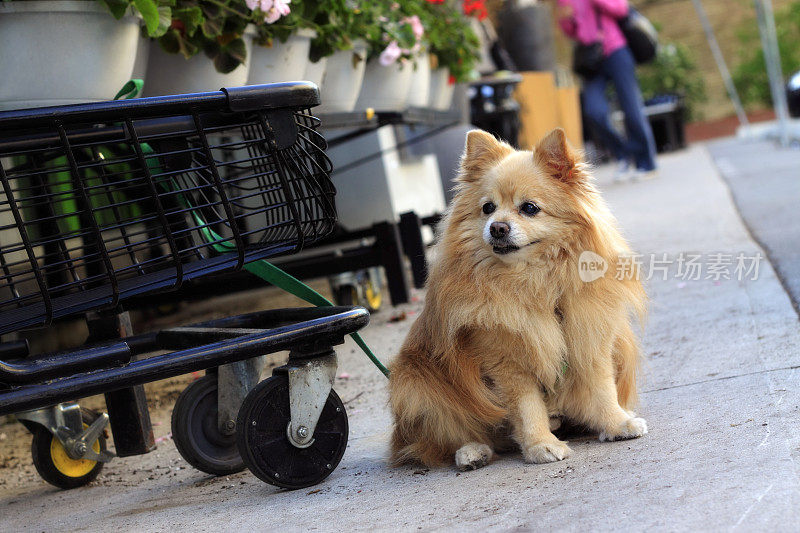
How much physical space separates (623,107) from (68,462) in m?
7.59

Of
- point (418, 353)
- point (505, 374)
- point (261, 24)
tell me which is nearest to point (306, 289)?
point (418, 353)

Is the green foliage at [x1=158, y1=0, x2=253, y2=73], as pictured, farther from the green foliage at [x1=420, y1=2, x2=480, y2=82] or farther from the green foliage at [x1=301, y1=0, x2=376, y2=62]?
the green foliage at [x1=420, y1=2, x2=480, y2=82]

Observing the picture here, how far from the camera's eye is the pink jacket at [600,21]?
895 cm

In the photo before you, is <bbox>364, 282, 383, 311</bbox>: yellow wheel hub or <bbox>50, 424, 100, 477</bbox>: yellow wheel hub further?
<bbox>364, 282, 383, 311</bbox>: yellow wheel hub

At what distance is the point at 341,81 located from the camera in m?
3.98

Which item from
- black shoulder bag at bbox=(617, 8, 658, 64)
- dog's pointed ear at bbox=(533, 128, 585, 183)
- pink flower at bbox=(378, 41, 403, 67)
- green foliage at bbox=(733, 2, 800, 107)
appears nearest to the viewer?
dog's pointed ear at bbox=(533, 128, 585, 183)

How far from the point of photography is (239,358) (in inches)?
89.7

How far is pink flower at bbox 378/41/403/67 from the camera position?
4.22 meters

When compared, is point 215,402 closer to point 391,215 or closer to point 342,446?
point 342,446

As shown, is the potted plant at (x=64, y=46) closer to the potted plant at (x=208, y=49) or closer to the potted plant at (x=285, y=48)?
the potted plant at (x=208, y=49)

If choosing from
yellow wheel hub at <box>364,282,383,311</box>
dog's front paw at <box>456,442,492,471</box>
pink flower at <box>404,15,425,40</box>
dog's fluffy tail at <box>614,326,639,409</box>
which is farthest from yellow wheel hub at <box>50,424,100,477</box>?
pink flower at <box>404,15,425,40</box>

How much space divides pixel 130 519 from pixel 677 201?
6.00 meters

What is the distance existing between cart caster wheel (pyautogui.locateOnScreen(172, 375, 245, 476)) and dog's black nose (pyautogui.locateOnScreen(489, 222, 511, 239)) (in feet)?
2.89

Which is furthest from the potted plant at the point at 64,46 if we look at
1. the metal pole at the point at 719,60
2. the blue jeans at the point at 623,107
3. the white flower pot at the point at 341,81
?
the metal pole at the point at 719,60
